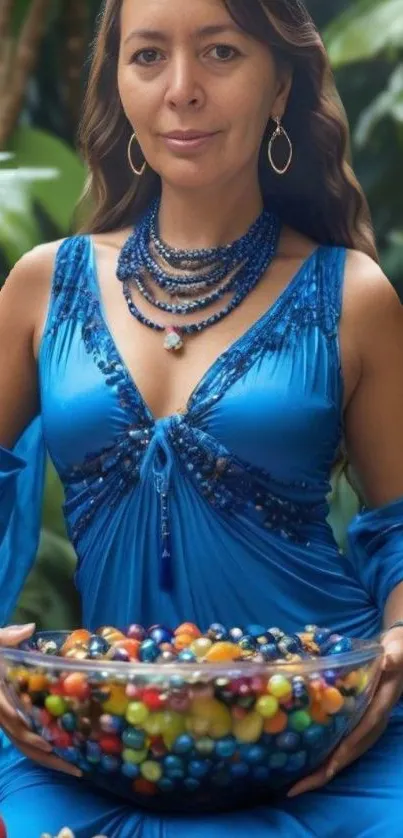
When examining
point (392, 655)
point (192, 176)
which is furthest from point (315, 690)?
point (192, 176)

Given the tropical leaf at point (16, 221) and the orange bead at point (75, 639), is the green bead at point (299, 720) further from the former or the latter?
the tropical leaf at point (16, 221)

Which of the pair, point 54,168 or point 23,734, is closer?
point 23,734

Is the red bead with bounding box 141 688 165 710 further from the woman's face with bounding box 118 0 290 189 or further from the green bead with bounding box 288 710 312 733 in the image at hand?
the woman's face with bounding box 118 0 290 189

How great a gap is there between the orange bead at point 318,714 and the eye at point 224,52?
501 millimetres

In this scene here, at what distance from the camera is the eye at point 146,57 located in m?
1.15

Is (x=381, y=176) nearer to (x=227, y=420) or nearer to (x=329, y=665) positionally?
(x=227, y=420)

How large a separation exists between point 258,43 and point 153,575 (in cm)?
42

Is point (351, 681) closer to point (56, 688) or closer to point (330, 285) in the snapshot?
point (56, 688)

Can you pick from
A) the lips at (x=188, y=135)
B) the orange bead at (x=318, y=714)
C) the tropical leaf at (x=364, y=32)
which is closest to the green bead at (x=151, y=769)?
the orange bead at (x=318, y=714)

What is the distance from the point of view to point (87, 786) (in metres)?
1.03

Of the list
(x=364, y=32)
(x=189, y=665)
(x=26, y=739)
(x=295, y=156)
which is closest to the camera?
(x=189, y=665)

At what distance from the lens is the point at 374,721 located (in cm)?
103

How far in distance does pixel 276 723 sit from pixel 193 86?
487 mm

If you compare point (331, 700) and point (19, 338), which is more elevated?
point (19, 338)
